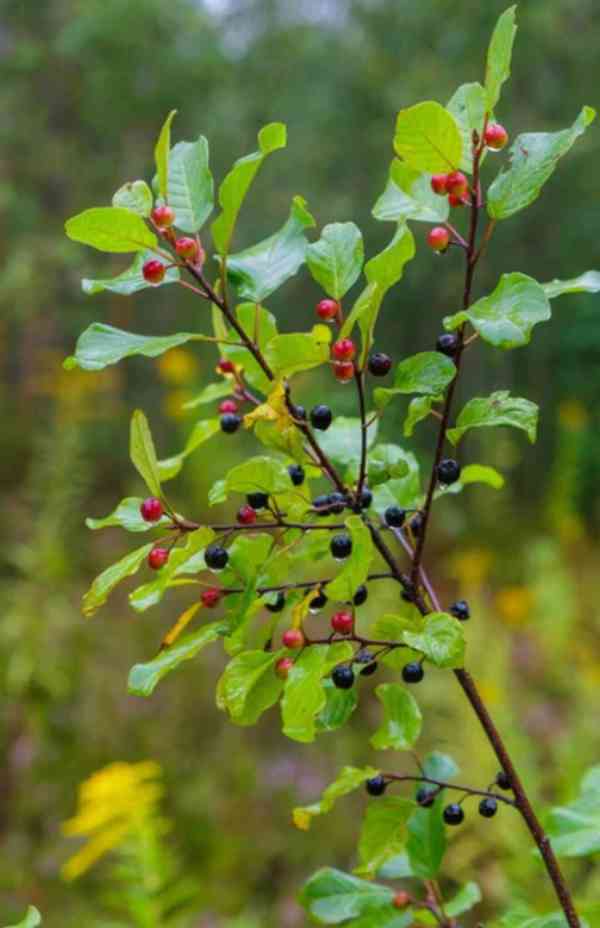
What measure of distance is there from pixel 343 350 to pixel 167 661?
233 millimetres

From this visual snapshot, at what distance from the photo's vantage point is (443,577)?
212 inches

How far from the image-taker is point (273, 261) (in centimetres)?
66

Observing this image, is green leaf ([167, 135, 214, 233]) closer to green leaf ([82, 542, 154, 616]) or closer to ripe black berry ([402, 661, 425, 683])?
green leaf ([82, 542, 154, 616])

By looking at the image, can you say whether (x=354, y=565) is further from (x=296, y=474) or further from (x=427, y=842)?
(x=427, y=842)

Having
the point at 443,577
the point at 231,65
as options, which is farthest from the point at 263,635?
the point at 231,65

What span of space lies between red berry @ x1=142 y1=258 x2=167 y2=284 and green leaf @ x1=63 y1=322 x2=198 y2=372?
1.4 inches

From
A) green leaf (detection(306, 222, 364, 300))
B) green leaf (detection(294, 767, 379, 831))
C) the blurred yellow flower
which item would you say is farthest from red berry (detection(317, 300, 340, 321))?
the blurred yellow flower

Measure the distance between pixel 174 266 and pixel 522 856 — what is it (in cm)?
221

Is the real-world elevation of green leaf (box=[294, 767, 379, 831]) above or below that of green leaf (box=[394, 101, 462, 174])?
below

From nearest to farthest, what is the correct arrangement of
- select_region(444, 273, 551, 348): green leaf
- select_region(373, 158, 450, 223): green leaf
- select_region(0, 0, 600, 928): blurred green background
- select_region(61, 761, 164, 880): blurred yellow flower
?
select_region(444, 273, 551, 348): green leaf → select_region(373, 158, 450, 223): green leaf → select_region(61, 761, 164, 880): blurred yellow flower → select_region(0, 0, 600, 928): blurred green background

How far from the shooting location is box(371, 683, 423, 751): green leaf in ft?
2.14

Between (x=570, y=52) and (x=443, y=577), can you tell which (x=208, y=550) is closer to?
(x=443, y=577)

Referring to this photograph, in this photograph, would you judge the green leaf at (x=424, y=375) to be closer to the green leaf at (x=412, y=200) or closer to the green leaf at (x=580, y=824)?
the green leaf at (x=412, y=200)

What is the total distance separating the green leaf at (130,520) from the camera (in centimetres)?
62
